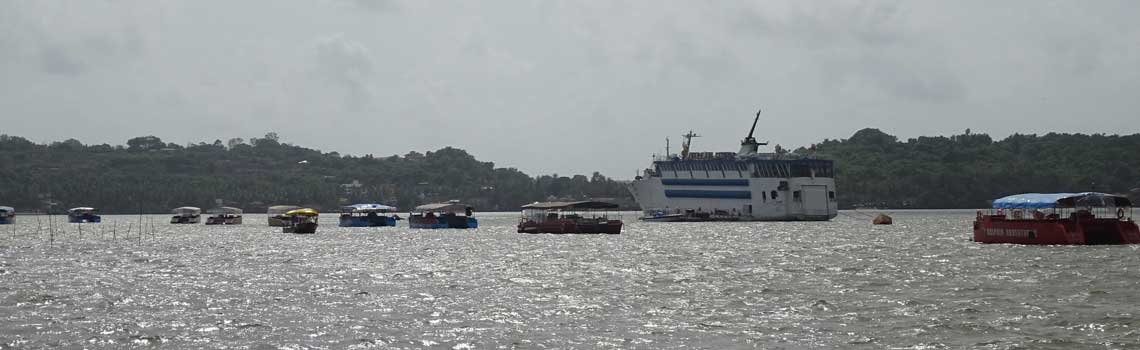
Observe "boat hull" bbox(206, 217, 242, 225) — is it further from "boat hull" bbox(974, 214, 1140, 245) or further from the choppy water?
"boat hull" bbox(974, 214, 1140, 245)

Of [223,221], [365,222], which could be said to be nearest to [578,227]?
[365,222]

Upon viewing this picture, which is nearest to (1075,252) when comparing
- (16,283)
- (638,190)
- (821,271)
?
(821,271)

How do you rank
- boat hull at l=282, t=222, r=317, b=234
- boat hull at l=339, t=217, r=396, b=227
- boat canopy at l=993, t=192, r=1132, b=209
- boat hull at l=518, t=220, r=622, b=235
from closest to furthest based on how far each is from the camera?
boat canopy at l=993, t=192, r=1132, b=209
boat hull at l=518, t=220, r=622, b=235
boat hull at l=282, t=222, r=317, b=234
boat hull at l=339, t=217, r=396, b=227

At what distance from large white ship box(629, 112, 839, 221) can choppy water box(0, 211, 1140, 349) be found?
269 ft

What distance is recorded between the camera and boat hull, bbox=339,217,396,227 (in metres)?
150

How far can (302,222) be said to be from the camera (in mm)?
126312

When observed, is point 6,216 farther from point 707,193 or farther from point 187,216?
point 707,193

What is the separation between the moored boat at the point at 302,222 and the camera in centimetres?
12488

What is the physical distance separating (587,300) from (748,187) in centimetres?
11725

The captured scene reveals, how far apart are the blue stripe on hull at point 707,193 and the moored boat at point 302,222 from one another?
51622mm

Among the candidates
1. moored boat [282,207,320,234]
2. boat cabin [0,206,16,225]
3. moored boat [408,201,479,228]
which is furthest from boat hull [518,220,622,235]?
boat cabin [0,206,16,225]


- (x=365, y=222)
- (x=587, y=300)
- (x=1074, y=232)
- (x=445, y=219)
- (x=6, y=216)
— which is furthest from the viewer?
(x=6, y=216)

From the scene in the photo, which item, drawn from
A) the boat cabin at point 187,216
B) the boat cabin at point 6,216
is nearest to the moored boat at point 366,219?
the boat cabin at point 187,216

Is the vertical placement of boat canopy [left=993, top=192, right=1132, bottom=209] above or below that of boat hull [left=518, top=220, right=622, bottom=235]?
above
